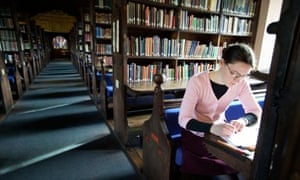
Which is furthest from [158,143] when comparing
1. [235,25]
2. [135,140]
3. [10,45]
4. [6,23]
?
[6,23]

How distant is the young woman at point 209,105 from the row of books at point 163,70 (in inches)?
49.8

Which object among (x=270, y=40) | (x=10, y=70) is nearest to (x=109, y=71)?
(x=10, y=70)

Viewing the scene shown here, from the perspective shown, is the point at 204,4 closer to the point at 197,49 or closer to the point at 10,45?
the point at 197,49

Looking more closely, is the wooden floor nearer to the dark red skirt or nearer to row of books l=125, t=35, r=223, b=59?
the dark red skirt

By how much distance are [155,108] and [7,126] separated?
265cm

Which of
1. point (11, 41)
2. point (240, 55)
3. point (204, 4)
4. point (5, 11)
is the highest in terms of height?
point (5, 11)

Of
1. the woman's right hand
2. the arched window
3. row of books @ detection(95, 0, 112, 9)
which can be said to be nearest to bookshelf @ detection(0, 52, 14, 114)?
row of books @ detection(95, 0, 112, 9)

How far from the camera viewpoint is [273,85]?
1.69ft

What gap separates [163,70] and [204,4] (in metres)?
1.09

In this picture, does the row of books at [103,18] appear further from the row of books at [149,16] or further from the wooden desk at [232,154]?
the wooden desk at [232,154]

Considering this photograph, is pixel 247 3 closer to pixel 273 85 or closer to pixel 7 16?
pixel 273 85

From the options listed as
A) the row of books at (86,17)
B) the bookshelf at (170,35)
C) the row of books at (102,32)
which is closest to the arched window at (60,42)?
the row of books at (86,17)

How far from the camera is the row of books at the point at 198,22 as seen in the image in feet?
8.59

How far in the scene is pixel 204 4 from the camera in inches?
106
